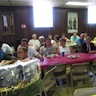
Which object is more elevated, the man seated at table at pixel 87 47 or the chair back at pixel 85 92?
the man seated at table at pixel 87 47

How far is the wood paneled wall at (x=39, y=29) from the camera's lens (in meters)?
6.95

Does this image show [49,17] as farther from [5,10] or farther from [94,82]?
[94,82]

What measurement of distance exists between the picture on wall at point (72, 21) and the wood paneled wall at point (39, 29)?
6.8 inches

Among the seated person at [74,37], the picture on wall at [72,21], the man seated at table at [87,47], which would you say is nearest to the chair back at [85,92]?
the man seated at table at [87,47]

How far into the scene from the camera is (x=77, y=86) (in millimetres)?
3697

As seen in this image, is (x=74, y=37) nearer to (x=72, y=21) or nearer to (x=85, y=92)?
(x=72, y=21)

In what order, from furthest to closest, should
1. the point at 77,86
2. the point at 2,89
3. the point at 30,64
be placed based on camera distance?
the point at 77,86 → the point at 30,64 → the point at 2,89

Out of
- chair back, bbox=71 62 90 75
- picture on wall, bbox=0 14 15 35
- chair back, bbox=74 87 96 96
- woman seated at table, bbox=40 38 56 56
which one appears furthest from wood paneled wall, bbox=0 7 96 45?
chair back, bbox=74 87 96 96

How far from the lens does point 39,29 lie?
7363 millimetres

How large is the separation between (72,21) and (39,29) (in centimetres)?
189

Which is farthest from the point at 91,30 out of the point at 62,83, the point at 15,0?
the point at 62,83

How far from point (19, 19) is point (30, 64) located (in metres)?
5.86

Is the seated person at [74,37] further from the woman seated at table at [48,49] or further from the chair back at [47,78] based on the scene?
the chair back at [47,78]

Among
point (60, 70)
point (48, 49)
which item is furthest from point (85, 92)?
point (48, 49)
